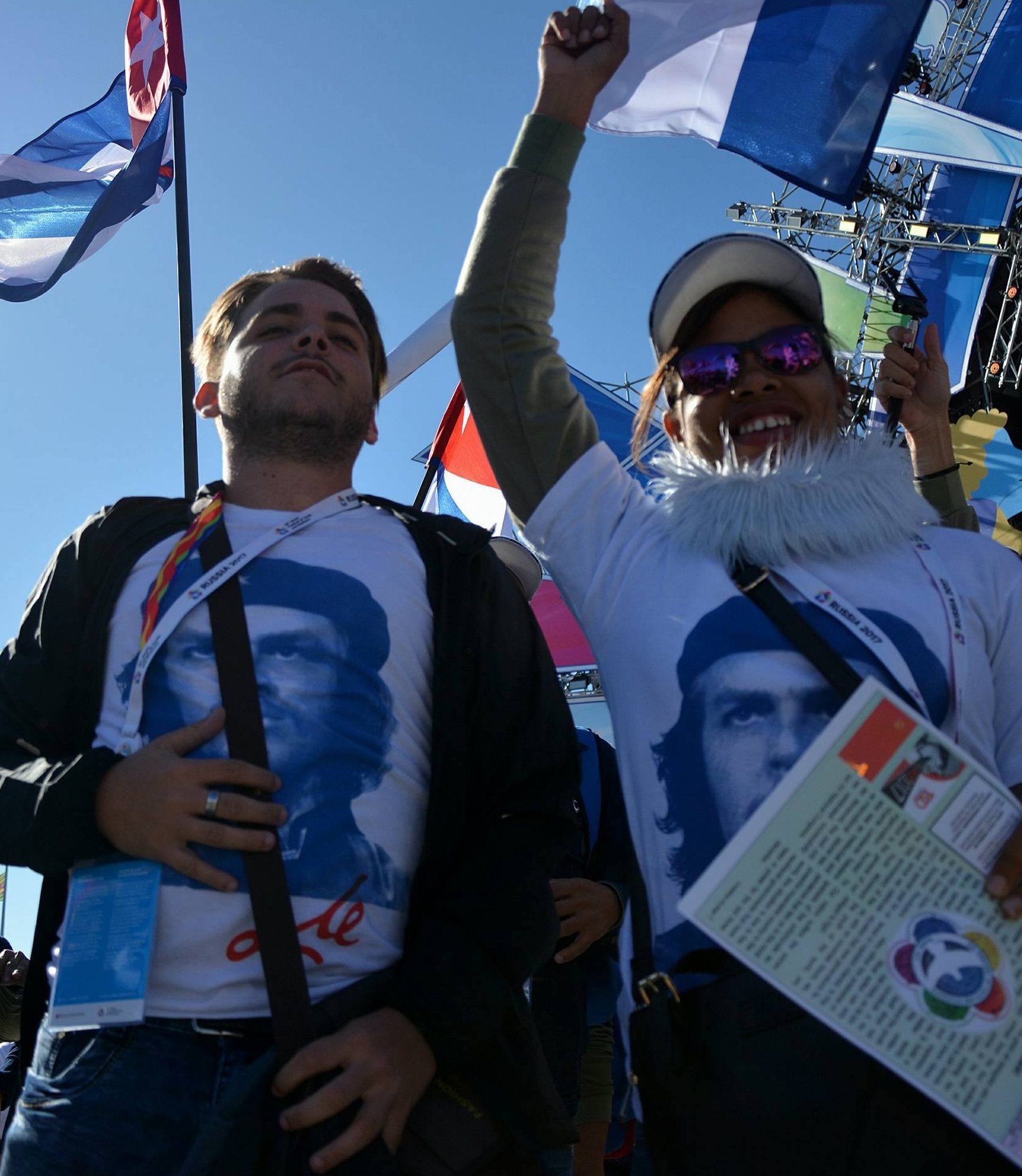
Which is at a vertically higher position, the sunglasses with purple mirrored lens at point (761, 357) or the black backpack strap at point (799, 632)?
the sunglasses with purple mirrored lens at point (761, 357)

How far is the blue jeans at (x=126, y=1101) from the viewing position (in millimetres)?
1349

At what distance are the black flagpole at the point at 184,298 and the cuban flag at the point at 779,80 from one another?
1.47 meters

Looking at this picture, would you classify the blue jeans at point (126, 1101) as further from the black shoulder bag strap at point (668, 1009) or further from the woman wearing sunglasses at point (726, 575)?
the woman wearing sunglasses at point (726, 575)

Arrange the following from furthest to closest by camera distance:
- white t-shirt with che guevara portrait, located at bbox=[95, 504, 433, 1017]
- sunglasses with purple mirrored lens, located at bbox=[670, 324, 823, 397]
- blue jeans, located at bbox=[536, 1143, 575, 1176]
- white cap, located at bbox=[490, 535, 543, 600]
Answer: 1. white cap, located at bbox=[490, 535, 543, 600]
2. blue jeans, located at bbox=[536, 1143, 575, 1176]
3. sunglasses with purple mirrored lens, located at bbox=[670, 324, 823, 397]
4. white t-shirt with che guevara portrait, located at bbox=[95, 504, 433, 1017]

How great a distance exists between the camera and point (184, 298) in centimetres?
387

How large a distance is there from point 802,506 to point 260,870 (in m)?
0.93

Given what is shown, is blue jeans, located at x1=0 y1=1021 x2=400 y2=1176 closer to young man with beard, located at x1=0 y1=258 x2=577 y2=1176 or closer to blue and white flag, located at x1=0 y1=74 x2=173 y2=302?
young man with beard, located at x1=0 y1=258 x2=577 y2=1176

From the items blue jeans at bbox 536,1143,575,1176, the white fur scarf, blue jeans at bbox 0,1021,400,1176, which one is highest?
the white fur scarf

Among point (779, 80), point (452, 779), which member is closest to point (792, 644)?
point (452, 779)

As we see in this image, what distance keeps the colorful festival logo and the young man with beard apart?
2.02 feet

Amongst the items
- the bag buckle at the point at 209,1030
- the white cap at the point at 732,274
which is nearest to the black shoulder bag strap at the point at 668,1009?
the bag buckle at the point at 209,1030

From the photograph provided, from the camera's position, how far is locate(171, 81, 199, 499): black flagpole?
319cm

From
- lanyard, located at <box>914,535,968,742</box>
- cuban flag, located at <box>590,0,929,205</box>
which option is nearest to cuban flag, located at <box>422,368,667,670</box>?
cuban flag, located at <box>590,0,929,205</box>

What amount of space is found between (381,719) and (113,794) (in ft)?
1.31
